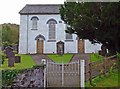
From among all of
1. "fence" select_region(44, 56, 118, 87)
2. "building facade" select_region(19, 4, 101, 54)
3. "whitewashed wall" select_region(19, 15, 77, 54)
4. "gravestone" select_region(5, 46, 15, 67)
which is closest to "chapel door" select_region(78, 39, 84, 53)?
"building facade" select_region(19, 4, 101, 54)

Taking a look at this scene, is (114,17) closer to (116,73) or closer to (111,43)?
(111,43)

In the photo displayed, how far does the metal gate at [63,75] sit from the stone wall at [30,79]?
30cm

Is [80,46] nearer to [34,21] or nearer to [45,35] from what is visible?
[45,35]

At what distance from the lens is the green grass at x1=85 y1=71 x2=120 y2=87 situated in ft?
41.4

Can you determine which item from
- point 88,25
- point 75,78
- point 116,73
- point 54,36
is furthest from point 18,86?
point 54,36

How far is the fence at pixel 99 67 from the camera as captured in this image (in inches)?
511

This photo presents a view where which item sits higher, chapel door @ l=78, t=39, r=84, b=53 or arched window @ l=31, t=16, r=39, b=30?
arched window @ l=31, t=16, r=39, b=30

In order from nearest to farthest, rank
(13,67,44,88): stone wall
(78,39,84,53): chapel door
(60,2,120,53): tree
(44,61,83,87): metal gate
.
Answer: (44,61,83,87): metal gate
(13,67,44,88): stone wall
(60,2,120,53): tree
(78,39,84,53): chapel door

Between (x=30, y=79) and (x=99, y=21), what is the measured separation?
608 centimetres

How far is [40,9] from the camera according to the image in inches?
1601

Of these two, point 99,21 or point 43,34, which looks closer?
point 99,21

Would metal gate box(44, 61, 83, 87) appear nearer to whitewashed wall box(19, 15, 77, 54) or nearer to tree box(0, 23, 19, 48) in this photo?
whitewashed wall box(19, 15, 77, 54)

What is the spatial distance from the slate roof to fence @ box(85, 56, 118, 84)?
26.0m

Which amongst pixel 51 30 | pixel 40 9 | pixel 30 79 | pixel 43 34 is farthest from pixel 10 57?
pixel 40 9
